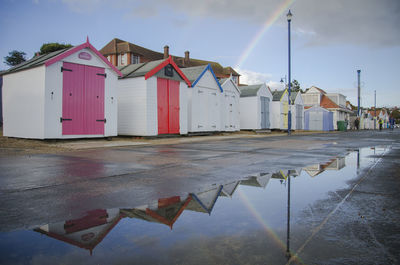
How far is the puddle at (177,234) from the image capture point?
209cm

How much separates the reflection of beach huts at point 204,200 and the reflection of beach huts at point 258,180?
636mm

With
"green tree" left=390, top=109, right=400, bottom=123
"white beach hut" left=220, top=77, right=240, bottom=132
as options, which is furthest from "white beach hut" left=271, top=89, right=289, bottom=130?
"green tree" left=390, top=109, right=400, bottom=123

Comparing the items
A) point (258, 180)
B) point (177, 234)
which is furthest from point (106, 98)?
point (177, 234)

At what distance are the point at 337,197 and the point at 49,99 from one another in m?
12.4

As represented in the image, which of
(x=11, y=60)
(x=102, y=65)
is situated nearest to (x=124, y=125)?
(x=102, y=65)

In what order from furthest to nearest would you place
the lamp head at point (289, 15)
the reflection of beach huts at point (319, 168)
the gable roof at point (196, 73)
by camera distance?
the lamp head at point (289, 15), the gable roof at point (196, 73), the reflection of beach huts at point (319, 168)

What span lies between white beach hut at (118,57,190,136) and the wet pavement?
38.4 ft

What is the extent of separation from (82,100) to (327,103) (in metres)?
46.2

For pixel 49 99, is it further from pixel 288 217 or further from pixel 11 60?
pixel 11 60

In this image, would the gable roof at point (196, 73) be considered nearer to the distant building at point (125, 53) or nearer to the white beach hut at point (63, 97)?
the white beach hut at point (63, 97)

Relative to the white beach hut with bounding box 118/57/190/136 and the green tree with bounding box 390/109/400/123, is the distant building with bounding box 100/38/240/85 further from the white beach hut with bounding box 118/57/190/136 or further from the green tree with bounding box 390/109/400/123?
the green tree with bounding box 390/109/400/123

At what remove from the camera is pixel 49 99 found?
42.3 ft

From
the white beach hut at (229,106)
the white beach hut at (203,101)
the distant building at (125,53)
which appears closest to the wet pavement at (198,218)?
the white beach hut at (203,101)

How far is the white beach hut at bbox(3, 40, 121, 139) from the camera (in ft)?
42.5
